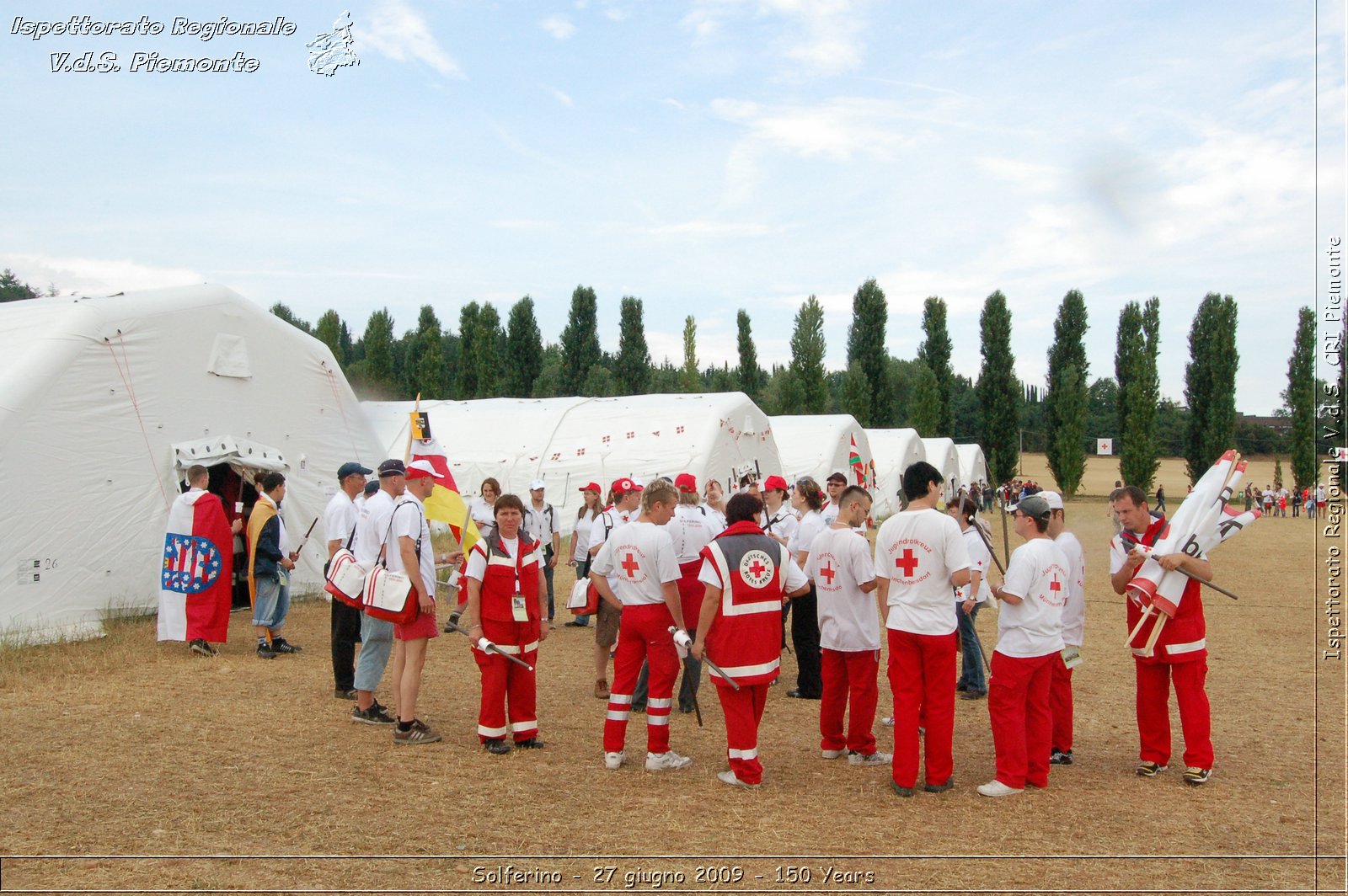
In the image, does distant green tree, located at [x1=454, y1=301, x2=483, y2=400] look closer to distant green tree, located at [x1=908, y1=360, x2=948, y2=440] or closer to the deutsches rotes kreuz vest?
distant green tree, located at [x1=908, y1=360, x2=948, y2=440]

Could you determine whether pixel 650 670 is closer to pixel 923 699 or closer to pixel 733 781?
pixel 733 781

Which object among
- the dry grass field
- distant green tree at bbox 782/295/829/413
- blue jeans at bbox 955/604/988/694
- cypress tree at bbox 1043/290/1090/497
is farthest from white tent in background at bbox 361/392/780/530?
cypress tree at bbox 1043/290/1090/497

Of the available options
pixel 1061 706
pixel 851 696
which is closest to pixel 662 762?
pixel 851 696

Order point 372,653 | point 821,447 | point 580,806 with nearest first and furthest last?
point 580,806 < point 372,653 < point 821,447

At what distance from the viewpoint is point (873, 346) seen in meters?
47.8

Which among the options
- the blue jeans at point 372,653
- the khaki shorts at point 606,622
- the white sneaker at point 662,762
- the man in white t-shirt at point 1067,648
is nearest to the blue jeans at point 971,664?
the man in white t-shirt at point 1067,648

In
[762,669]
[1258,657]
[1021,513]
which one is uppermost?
[1021,513]

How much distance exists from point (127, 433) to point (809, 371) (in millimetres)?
37798

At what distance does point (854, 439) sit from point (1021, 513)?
25494mm

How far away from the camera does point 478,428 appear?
24109mm

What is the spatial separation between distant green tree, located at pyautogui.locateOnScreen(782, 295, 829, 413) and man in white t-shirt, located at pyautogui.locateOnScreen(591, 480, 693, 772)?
4025cm

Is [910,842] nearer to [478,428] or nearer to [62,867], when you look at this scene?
[62,867]

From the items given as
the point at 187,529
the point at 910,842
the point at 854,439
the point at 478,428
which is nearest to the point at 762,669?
the point at 910,842

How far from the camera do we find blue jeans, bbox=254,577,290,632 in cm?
953
